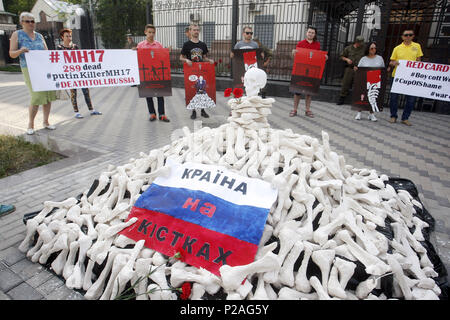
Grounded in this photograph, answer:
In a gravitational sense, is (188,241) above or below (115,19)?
below

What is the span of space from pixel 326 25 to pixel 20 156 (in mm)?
9795

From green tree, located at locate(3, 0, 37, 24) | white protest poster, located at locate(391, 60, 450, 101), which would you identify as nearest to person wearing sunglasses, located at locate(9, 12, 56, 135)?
white protest poster, located at locate(391, 60, 450, 101)

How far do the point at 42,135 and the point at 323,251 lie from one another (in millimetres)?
5801

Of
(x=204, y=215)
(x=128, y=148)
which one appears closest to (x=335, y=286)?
(x=204, y=215)

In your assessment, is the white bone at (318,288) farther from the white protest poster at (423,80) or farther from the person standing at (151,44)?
the white protest poster at (423,80)

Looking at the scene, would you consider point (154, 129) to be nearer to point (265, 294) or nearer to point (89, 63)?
point (89, 63)

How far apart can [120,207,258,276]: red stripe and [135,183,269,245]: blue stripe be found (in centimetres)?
4

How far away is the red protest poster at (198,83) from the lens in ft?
22.8

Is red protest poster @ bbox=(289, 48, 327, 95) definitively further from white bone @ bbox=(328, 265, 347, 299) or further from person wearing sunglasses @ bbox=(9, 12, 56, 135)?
white bone @ bbox=(328, 265, 347, 299)

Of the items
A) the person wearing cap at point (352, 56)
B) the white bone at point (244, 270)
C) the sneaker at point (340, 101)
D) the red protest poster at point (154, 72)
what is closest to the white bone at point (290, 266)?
the white bone at point (244, 270)

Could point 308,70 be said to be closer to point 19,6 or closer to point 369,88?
point 369,88

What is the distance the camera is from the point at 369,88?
7309 mm

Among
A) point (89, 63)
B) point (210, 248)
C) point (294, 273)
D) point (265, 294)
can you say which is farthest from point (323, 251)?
point (89, 63)

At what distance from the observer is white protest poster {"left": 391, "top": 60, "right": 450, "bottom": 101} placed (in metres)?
6.40
